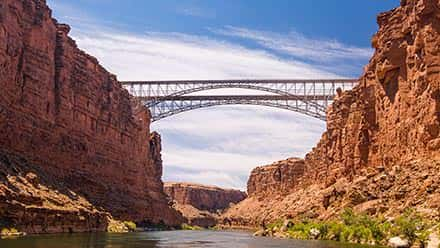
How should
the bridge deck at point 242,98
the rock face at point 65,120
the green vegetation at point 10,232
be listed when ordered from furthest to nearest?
the bridge deck at point 242,98
the rock face at point 65,120
the green vegetation at point 10,232

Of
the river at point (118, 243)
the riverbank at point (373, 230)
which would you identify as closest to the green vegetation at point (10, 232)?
the river at point (118, 243)

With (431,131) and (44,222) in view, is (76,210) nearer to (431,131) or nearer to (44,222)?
(44,222)

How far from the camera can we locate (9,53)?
61500 mm

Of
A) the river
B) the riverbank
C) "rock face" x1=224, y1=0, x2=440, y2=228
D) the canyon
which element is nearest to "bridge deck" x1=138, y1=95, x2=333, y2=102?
the canyon

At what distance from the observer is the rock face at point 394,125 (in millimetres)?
48156

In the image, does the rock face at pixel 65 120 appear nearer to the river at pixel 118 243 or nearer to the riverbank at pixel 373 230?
the river at pixel 118 243

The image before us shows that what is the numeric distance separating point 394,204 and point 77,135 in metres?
45.0

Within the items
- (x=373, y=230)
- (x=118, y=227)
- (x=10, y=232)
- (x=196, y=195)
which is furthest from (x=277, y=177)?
(x=10, y=232)

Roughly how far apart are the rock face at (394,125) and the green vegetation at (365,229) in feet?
4.77

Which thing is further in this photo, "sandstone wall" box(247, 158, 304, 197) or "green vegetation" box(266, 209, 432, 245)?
"sandstone wall" box(247, 158, 304, 197)

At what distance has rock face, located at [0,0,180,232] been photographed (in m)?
61.6

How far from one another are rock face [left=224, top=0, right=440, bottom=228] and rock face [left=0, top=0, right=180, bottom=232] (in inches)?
1088

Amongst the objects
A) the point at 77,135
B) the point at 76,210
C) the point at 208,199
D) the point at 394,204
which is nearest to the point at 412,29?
the point at 394,204

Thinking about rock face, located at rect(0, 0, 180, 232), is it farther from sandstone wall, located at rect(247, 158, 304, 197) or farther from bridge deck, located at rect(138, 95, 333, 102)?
sandstone wall, located at rect(247, 158, 304, 197)
